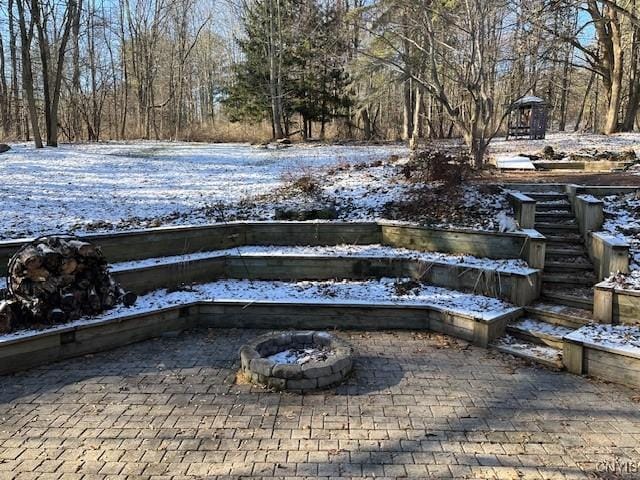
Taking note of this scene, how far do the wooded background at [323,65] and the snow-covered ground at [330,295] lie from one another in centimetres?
460

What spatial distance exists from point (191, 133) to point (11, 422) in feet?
67.3

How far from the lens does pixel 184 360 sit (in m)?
4.39

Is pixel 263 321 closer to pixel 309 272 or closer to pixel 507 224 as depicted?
pixel 309 272

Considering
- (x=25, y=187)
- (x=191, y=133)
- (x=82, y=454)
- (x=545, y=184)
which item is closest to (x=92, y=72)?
(x=191, y=133)

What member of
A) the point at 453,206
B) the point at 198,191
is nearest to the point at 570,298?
the point at 453,206

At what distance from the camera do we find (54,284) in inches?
181

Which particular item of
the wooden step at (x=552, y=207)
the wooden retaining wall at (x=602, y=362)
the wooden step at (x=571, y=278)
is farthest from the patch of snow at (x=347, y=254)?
the wooden step at (x=552, y=207)

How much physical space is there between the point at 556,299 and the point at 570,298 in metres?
0.15

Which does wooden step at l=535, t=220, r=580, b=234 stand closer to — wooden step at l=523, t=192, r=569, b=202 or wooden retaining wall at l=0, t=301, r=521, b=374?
wooden step at l=523, t=192, r=569, b=202

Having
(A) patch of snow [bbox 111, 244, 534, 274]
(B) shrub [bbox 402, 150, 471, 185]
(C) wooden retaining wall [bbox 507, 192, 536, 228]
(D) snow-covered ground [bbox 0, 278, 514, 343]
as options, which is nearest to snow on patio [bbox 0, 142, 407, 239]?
(B) shrub [bbox 402, 150, 471, 185]

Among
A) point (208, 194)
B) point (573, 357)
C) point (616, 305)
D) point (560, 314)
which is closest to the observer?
point (573, 357)

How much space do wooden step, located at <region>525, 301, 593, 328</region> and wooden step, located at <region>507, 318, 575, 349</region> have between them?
46 mm

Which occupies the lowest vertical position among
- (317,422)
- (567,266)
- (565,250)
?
(317,422)

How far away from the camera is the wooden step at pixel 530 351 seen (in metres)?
4.25
